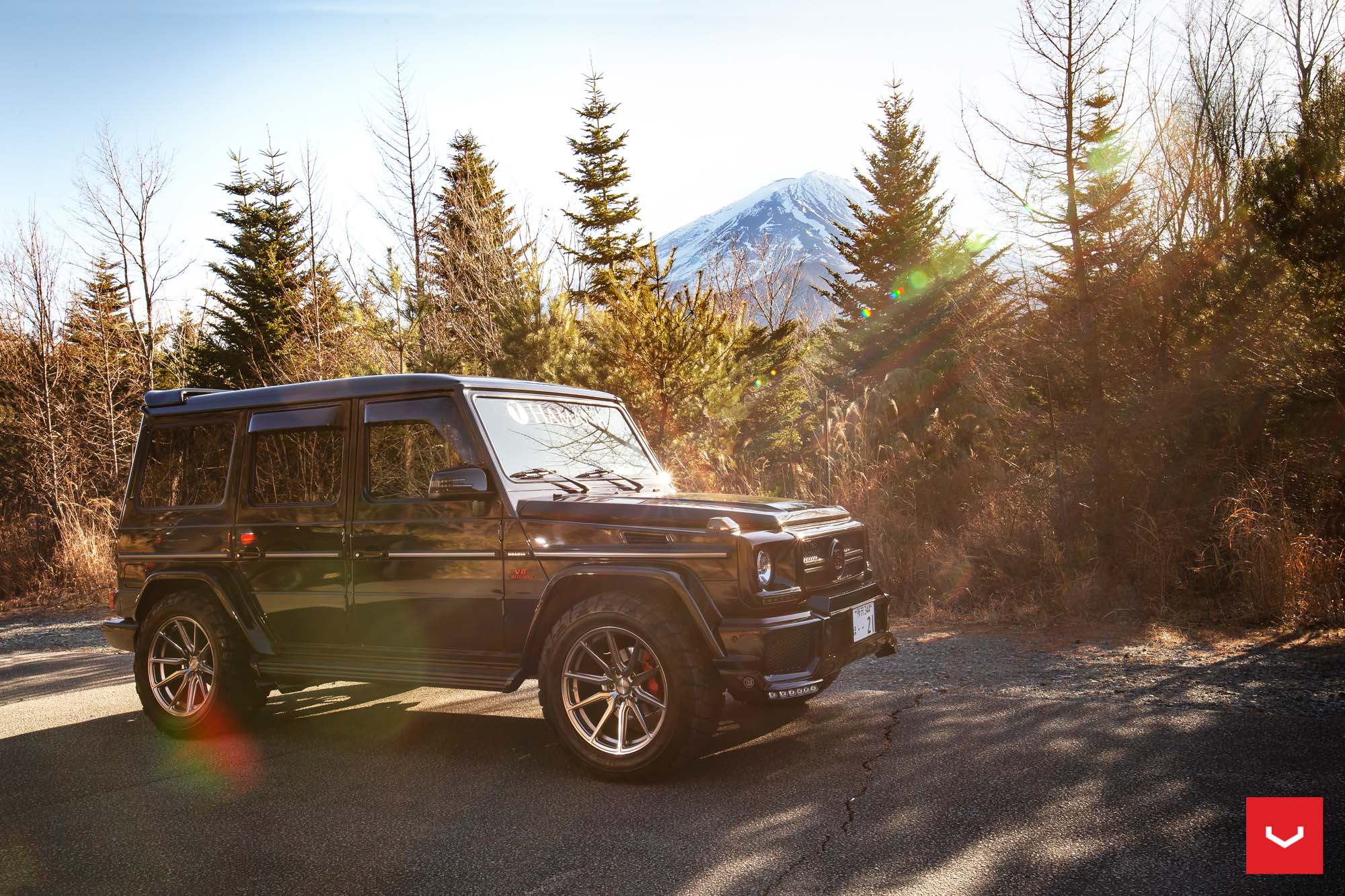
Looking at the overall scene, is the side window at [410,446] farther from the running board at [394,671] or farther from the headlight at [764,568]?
the headlight at [764,568]

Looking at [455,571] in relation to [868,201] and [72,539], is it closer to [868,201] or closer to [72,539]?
[72,539]

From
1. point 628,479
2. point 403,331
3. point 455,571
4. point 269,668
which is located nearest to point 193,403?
point 269,668

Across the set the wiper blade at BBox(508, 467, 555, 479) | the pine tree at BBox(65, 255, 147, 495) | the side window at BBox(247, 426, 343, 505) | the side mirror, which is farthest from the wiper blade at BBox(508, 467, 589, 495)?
the pine tree at BBox(65, 255, 147, 495)

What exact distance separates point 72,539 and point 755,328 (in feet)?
59.0

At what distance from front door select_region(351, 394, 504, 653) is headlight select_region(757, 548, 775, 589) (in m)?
1.41

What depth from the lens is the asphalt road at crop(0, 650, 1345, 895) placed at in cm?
335

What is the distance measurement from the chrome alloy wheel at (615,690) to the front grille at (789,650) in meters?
0.53

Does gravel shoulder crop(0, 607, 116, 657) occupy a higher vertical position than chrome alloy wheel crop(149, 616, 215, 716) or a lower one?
lower

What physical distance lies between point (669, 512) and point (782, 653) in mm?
873

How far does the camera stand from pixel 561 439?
546 centimetres

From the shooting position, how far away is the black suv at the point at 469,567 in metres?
4.28

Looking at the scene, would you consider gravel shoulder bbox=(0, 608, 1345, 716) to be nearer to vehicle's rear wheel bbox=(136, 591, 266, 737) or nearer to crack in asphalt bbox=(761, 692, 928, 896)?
crack in asphalt bbox=(761, 692, 928, 896)

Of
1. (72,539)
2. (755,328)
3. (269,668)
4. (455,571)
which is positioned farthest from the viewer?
(755,328)

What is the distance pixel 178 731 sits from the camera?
5.64 m
